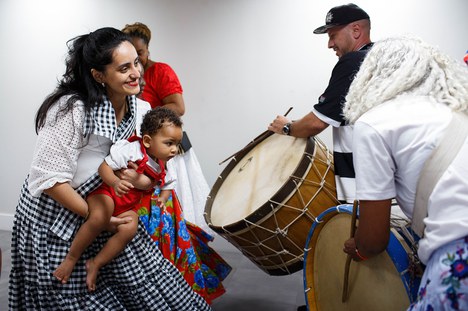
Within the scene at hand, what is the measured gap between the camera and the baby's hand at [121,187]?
1.86 m

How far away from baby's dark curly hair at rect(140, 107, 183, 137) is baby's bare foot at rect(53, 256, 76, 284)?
22.6 inches

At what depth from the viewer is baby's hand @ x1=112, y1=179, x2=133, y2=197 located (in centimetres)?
186

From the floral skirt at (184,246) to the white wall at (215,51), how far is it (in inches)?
57.8

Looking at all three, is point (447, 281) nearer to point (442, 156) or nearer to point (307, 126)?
point (442, 156)

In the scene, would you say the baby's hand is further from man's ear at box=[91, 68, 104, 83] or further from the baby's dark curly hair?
man's ear at box=[91, 68, 104, 83]

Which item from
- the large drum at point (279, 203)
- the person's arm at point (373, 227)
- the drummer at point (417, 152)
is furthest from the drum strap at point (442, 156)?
the large drum at point (279, 203)

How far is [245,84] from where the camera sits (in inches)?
154

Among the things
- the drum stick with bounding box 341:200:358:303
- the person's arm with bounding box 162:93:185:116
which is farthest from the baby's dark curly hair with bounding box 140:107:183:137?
the person's arm with bounding box 162:93:185:116

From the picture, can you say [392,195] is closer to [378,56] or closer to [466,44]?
[378,56]

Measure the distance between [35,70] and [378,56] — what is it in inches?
142

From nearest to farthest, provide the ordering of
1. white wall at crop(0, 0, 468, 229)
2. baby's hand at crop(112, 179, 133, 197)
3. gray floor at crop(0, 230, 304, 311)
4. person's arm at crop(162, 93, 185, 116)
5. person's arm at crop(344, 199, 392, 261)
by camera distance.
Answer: person's arm at crop(344, 199, 392, 261), baby's hand at crop(112, 179, 133, 197), gray floor at crop(0, 230, 304, 311), person's arm at crop(162, 93, 185, 116), white wall at crop(0, 0, 468, 229)

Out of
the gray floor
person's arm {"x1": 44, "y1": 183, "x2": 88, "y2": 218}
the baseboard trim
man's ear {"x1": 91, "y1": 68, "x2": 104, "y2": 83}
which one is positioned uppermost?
man's ear {"x1": 91, "y1": 68, "x2": 104, "y2": 83}

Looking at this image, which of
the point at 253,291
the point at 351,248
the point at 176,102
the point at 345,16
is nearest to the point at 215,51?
the point at 176,102

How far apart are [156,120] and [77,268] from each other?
66cm
